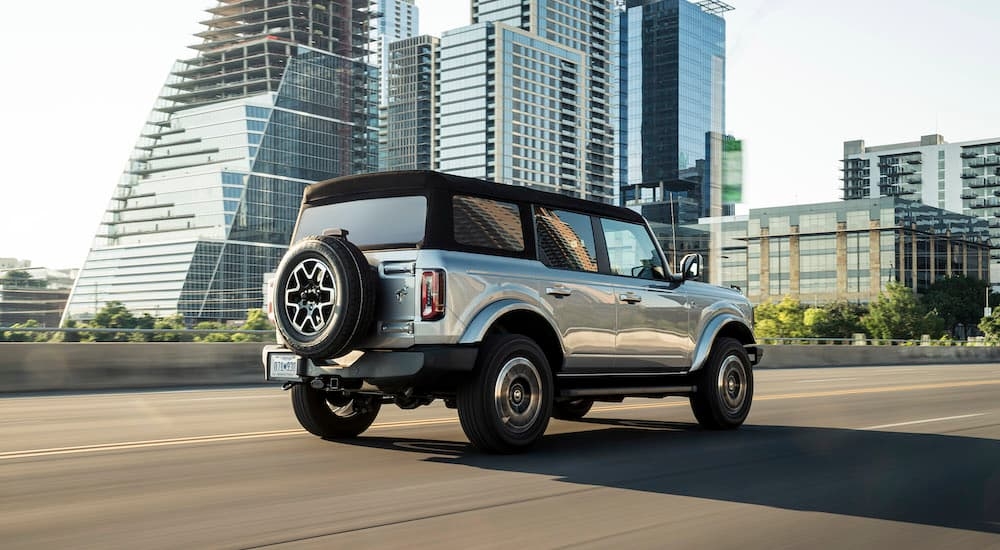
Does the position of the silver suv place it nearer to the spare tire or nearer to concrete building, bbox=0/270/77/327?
the spare tire

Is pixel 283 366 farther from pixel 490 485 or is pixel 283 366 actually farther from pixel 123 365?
pixel 123 365

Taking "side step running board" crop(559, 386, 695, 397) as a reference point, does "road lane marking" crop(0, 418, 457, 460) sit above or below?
below

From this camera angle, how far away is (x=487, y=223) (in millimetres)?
8102

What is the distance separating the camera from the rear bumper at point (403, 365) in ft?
23.9

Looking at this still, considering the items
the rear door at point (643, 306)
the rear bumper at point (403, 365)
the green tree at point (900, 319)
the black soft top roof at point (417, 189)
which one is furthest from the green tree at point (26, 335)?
the green tree at point (900, 319)

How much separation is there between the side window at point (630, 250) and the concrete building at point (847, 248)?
11808cm

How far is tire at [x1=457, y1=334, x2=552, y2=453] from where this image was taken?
297 inches

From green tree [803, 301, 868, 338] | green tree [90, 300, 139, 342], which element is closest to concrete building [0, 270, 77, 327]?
green tree [90, 300, 139, 342]

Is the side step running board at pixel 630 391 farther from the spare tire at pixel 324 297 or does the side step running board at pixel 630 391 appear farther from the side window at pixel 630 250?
the spare tire at pixel 324 297

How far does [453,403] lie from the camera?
7.94 meters

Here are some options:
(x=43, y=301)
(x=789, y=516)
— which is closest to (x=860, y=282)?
(x=43, y=301)

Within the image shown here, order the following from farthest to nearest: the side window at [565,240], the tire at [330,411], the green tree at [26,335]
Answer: the green tree at [26,335] → the tire at [330,411] → the side window at [565,240]

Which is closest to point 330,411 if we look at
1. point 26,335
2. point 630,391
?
point 630,391

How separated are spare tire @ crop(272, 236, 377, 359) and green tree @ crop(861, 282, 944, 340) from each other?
368 feet
